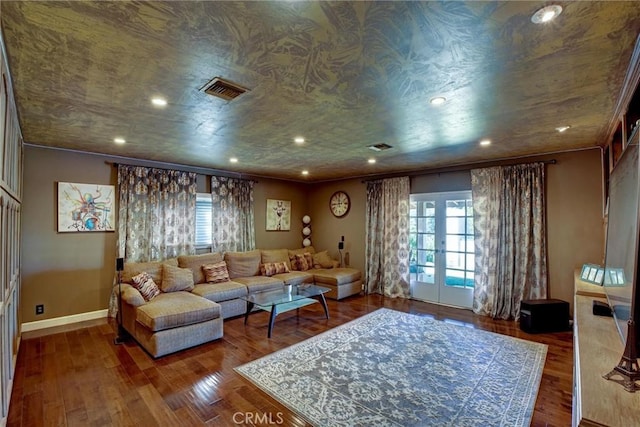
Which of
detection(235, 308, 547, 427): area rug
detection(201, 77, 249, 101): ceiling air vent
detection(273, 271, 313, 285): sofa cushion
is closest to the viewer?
detection(201, 77, 249, 101): ceiling air vent

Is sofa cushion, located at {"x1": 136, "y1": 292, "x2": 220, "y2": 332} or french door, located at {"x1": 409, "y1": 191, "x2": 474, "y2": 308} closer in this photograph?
sofa cushion, located at {"x1": 136, "y1": 292, "x2": 220, "y2": 332}

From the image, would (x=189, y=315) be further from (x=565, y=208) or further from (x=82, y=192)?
(x=565, y=208)

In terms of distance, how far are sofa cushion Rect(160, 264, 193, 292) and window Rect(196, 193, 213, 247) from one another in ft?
3.79

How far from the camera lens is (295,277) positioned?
5.57 meters

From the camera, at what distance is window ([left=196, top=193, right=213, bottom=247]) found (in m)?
5.59

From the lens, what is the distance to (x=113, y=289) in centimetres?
446

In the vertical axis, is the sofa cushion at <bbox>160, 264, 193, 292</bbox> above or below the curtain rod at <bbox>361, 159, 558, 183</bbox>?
below

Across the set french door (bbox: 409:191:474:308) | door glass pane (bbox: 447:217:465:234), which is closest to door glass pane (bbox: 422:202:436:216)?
french door (bbox: 409:191:474:308)

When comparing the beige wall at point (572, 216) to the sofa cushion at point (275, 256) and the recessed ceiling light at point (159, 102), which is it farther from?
the recessed ceiling light at point (159, 102)

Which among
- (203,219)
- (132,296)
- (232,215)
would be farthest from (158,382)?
(232,215)

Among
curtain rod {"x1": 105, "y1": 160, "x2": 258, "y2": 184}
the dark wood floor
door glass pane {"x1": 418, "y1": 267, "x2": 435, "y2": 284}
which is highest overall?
curtain rod {"x1": 105, "y1": 160, "x2": 258, "y2": 184}

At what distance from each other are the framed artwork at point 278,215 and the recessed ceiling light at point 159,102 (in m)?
4.24

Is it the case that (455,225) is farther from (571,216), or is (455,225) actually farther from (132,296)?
(132,296)

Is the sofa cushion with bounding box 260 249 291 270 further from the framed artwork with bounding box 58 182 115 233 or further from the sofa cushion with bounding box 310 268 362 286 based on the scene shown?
the framed artwork with bounding box 58 182 115 233
